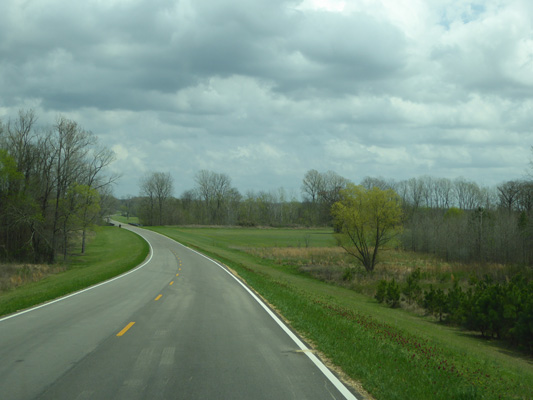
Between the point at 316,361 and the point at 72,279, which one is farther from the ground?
the point at 316,361

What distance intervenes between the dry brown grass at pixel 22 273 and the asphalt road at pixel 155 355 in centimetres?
2204

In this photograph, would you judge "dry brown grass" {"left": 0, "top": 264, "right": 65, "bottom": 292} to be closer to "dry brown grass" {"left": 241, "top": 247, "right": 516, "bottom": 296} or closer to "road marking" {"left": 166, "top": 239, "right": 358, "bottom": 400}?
"dry brown grass" {"left": 241, "top": 247, "right": 516, "bottom": 296}

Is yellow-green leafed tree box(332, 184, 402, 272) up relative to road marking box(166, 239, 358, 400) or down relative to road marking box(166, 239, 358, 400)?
up

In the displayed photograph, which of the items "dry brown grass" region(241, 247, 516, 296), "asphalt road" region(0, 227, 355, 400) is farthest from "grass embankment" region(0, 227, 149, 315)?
"dry brown grass" region(241, 247, 516, 296)

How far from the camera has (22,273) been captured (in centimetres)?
4078

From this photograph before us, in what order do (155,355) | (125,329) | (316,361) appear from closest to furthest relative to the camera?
(316,361) < (155,355) < (125,329)

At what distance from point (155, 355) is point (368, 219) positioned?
45667 mm

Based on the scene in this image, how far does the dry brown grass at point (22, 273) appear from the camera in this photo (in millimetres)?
33812

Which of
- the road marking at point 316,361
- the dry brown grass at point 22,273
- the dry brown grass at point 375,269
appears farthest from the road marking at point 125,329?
the dry brown grass at point 375,269

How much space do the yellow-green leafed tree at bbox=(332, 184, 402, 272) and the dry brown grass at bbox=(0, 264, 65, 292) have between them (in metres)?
31.6

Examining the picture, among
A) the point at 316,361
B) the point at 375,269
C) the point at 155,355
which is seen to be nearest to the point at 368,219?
the point at 375,269

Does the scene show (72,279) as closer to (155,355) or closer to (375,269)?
(155,355)

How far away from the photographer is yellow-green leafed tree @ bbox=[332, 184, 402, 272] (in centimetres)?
5144

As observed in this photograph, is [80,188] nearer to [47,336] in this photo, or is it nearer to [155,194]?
[47,336]
